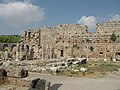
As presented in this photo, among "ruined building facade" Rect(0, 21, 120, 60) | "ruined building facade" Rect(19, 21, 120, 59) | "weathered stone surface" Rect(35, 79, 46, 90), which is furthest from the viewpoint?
"ruined building facade" Rect(19, 21, 120, 59)

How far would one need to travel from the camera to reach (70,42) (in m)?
40.2

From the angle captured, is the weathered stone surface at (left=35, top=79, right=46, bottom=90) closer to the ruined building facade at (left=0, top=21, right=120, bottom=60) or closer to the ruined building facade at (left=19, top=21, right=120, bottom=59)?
the ruined building facade at (left=0, top=21, right=120, bottom=60)

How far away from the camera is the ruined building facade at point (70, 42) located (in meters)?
37.7

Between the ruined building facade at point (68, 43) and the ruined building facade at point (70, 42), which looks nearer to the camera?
the ruined building facade at point (68, 43)

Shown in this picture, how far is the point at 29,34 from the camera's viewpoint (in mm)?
45906

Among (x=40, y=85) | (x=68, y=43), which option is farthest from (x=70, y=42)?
(x=40, y=85)

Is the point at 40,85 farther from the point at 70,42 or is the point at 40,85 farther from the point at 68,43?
the point at 68,43

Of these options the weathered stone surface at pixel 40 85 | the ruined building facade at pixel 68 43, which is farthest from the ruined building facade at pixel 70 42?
the weathered stone surface at pixel 40 85

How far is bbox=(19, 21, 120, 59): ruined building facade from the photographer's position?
3772cm

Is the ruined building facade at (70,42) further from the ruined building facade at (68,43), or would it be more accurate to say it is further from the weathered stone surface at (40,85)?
the weathered stone surface at (40,85)

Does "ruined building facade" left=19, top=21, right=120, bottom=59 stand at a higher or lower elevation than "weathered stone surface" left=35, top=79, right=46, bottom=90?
higher

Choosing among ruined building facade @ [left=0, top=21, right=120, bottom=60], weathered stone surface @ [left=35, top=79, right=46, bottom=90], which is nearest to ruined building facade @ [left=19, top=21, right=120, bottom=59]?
ruined building facade @ [left=0, top=21, right=120, bottom=60]

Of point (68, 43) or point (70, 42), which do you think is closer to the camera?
point (70, 42)

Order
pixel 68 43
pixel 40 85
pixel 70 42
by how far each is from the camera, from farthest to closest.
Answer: pixel 68 43, pixel 70 42, pixel 40 85
